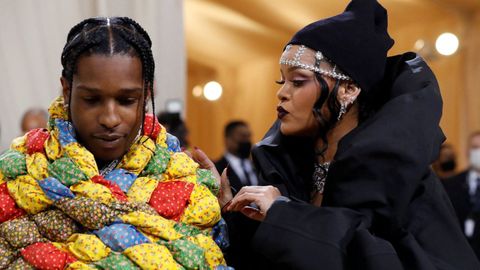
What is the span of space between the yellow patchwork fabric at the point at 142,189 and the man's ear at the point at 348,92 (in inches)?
26.9

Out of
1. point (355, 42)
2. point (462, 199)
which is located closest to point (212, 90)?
point (462, 199)

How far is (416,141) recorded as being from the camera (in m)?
2.23

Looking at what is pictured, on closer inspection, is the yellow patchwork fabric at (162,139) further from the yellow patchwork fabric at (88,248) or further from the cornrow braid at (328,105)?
the cornrow braid at (328,105)

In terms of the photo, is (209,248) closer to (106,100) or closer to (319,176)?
(106,100)

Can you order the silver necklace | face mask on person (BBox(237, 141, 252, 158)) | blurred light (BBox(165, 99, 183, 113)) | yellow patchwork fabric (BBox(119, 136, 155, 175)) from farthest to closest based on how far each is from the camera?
1. face mask on person (BBox(237, 141, 252, 158))
2. blurred light (BBox(165, 99, 183, 113))
3. the silver necklace
4. yellow patchwork fabric (BBox(119, 136, 155, 175))

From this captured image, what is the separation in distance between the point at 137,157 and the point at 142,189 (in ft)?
0.30

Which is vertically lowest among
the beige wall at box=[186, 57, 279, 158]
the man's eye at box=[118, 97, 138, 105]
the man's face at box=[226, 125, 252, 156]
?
the beige wall at box=[186, 57, 279, 158]

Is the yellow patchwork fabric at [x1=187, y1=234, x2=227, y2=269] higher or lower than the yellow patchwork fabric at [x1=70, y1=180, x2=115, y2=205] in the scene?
lower

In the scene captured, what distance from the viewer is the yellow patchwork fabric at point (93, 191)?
1924 millimetres

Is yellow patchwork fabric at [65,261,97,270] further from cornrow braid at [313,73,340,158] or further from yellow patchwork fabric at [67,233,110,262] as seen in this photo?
cornrow braid at [313,73,340,158]

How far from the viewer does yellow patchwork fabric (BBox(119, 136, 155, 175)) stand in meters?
2.06

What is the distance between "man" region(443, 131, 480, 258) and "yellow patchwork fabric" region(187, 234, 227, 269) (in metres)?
3.83

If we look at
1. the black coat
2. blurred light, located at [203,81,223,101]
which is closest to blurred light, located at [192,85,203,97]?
blurred light, located at [203,81,223,101]

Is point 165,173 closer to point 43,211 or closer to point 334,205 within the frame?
point 43,211
